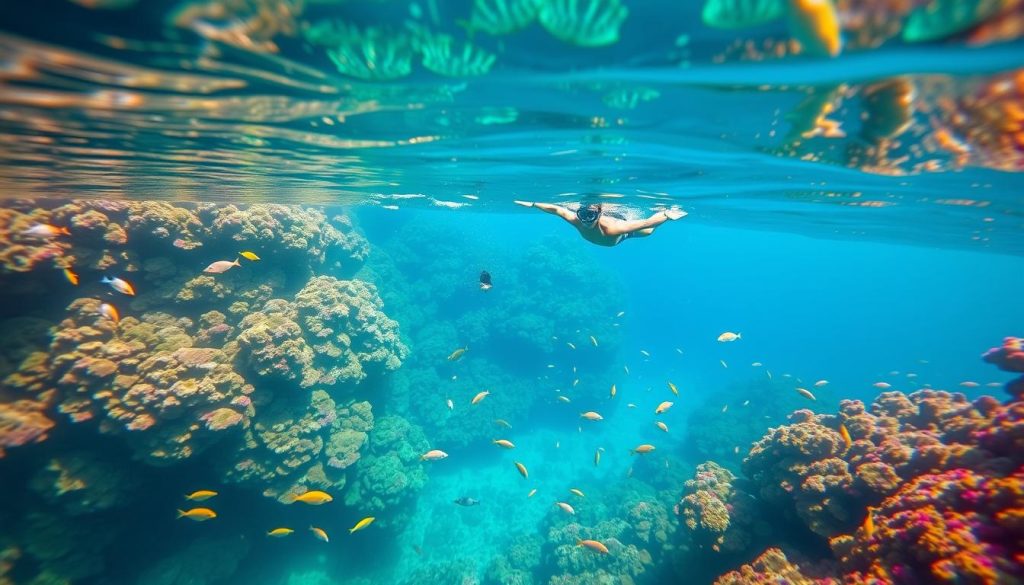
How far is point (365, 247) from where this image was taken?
2145 centimetres

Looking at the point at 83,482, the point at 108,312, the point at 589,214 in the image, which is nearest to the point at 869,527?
the point at 589,214

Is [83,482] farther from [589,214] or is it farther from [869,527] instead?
[869,527]

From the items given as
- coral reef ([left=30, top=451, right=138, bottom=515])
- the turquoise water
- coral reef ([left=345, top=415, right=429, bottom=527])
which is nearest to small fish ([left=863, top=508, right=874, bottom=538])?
the turquoise water

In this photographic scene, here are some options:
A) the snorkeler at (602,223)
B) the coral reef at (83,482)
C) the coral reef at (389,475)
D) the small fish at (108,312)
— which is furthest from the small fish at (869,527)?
the coral reef at (83,482)

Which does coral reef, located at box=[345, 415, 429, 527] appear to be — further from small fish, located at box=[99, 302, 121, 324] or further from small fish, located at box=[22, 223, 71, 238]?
small fish, located at box=[22, 223, 71, 238]

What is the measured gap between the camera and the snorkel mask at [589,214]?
17.5ft

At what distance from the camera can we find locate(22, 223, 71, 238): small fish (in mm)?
8695

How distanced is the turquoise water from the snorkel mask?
7.33 ft

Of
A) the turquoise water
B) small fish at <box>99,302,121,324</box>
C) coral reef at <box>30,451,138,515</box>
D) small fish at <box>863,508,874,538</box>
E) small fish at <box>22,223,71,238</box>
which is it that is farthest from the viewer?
coral reef at <box>30,451,138,515</box>

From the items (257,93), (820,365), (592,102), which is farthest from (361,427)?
(820,365)

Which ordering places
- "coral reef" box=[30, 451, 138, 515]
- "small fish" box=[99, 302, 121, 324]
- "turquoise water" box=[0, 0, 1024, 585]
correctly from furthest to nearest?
"coral reef" box=[30, 451, 138, 515] < "small fish" box=[99, 302, 121, 324] < "turquoise water" box=[0, 0, 1024, 585]

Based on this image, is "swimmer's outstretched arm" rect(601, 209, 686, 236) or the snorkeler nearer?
the snorkeler

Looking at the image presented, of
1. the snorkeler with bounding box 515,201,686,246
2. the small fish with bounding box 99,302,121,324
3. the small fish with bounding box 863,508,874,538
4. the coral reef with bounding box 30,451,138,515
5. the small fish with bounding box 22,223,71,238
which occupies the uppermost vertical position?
the snorkeler with bounding box 515,201,686,246

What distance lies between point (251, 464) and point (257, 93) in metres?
9.77
